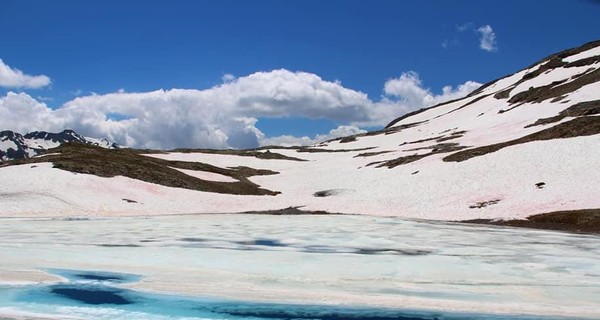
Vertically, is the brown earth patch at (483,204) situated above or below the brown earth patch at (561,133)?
below

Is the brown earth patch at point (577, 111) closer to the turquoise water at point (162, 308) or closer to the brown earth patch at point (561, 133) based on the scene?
the brown earth patch at point (561, 133)

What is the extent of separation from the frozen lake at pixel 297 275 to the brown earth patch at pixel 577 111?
173 feet

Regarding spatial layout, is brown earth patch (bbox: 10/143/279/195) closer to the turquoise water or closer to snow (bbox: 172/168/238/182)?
snow (bbox: 172/168/238/182)

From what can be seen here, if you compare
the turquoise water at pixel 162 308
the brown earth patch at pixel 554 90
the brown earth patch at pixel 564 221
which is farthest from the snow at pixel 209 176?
the brown earth patch at pixel 554 90

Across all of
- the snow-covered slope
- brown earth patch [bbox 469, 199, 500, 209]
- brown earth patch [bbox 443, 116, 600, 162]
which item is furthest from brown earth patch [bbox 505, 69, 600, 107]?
brown earth patch [bbox 469, 199, 500, 209]

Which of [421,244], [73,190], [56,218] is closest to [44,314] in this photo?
[421,244]

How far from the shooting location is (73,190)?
50.7 m

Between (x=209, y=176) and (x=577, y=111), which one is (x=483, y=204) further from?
(x=577, y=111)

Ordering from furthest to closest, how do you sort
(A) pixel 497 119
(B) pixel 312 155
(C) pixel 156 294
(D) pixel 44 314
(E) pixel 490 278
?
(B) pixel 312 155 < (A) pixel 497 119 < (E) pixel 490 278 < (C) pixel 156 294 < (D) pixel 44 314

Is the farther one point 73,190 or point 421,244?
point 73,190

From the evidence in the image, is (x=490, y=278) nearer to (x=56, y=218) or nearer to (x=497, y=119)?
(x=56, y=218)

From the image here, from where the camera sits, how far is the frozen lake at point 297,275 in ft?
42.9

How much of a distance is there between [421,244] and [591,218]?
56.0 feet

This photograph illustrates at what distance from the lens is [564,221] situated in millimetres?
36750
